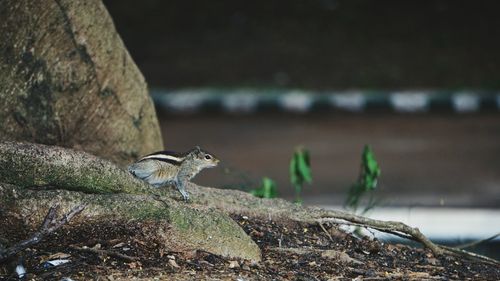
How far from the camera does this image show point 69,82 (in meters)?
5.68

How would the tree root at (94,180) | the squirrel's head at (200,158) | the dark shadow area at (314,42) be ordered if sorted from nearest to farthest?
1. the tree root at (94,180)
2. the squirrel's head at (200,158)
3. the dark shadow area at (314,42)

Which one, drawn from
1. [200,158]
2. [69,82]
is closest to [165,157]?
[200,158]

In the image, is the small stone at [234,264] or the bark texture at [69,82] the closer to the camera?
the small stone at [234,264]

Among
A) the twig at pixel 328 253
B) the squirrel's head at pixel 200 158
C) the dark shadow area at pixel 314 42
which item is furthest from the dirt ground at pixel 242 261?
the dark shadow area at pixel 314 42

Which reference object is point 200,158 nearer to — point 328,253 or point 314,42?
point 328,253

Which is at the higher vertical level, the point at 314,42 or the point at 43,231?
the point at 314,42

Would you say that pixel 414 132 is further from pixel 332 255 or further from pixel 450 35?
pixel 332 255

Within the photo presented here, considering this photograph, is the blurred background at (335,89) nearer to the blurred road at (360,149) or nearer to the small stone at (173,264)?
the blurred road at (360,149)

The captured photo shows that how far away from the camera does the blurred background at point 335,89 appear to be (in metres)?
10.2

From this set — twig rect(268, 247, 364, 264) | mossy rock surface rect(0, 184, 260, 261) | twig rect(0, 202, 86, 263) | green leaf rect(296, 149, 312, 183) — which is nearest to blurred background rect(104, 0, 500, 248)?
green leaf rect(296, 149, 312, 183)

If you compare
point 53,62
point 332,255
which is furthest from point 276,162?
point 332,255

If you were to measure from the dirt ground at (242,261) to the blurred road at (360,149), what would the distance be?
2.84 m

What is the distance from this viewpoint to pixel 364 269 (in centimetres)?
466

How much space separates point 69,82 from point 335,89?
8.01m
